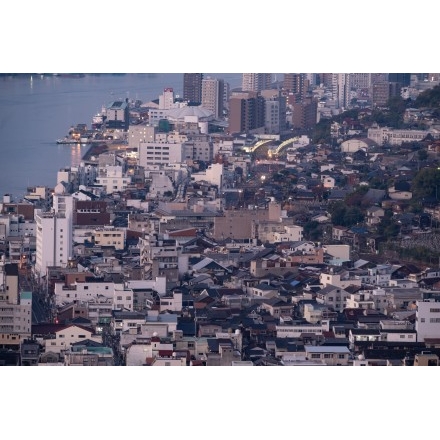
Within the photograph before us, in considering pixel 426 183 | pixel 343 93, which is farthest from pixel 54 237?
pixel 343 93

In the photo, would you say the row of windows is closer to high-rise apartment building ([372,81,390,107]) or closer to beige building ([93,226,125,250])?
beige building ([93,226,125,250])

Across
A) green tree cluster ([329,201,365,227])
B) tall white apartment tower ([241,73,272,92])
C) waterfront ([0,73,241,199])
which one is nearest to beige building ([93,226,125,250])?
waterfront ([0,73,241,199])

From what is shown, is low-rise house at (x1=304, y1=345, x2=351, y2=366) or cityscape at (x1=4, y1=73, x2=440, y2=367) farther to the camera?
cityscape at (x1=4, y1=73, x2=440, y2=367)

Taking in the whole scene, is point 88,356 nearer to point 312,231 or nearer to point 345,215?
point 312,231

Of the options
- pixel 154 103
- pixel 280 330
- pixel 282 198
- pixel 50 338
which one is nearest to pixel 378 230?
pixel 282 198

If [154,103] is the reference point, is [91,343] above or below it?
below

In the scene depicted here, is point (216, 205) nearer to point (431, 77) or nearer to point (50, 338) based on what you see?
point (431, 77)
